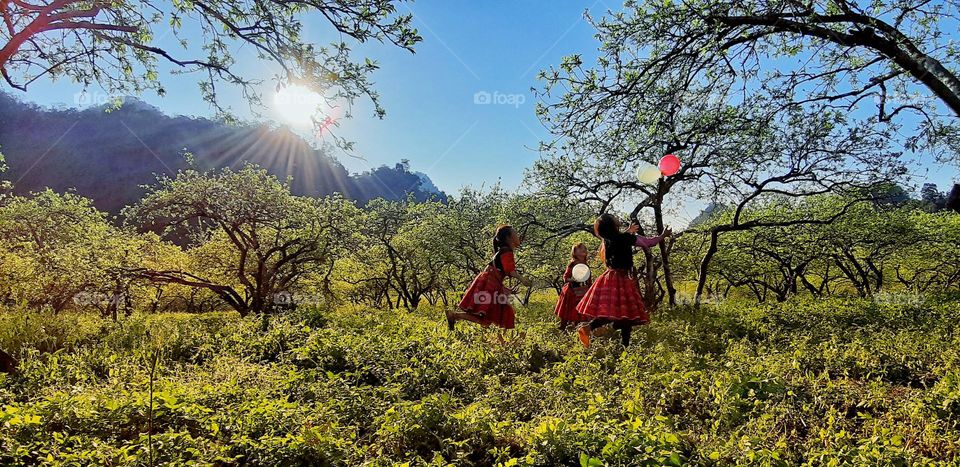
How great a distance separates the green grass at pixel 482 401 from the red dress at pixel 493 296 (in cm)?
57

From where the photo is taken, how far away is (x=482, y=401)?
5.80 m

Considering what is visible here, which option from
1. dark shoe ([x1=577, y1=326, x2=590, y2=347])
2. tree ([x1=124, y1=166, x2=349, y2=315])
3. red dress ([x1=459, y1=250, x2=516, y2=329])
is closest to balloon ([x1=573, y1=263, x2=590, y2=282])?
red dress ([x1=459, y1=250, x2=516, y2=329])

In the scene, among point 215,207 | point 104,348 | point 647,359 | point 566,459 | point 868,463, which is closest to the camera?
point 868,463

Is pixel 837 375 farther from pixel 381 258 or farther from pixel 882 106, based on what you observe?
pixel 381 258

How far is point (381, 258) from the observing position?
28.9 metres

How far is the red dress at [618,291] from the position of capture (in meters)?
8.17

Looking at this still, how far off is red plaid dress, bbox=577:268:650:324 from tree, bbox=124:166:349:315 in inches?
445

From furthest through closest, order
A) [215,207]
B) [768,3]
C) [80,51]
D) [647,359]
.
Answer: [215,207], [80,51], [647,359], [768,3]

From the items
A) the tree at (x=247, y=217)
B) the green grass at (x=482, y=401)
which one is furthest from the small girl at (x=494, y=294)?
the tree at (x=247, y=217)

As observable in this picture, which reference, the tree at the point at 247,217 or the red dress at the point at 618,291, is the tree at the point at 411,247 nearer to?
the tree at the point at 247,217

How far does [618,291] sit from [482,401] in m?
3.64

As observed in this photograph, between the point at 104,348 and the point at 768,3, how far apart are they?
40.0ft

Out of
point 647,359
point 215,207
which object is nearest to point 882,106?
point 647,359

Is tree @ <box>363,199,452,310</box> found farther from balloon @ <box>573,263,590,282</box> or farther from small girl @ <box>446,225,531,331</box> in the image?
small girl @ <box>446,225,531,331</box>
